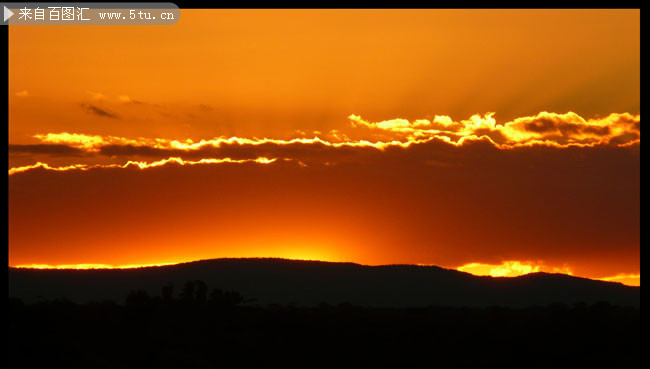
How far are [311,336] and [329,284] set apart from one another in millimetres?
45223

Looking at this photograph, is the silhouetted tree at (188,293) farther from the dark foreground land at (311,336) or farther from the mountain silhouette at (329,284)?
the mountain silhouette at (329,284)

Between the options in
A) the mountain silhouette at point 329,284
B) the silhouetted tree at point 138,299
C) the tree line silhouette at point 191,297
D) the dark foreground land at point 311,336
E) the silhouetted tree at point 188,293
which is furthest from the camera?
the mountain silhouette at point 329,284

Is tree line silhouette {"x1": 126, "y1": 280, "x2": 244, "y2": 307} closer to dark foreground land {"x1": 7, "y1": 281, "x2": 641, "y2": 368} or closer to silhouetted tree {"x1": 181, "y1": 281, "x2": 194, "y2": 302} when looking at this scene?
silhouetted tree {"x1": 181, "y1": 281, "x2": 194, "y2": 302}

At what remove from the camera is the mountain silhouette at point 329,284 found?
75.4 meters

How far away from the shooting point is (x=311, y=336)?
37656 mm

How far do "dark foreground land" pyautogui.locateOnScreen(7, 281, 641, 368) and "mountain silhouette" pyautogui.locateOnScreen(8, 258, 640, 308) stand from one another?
3315cm

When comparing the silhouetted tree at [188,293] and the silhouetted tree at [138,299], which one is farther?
the silhouetted tree at [188,293]

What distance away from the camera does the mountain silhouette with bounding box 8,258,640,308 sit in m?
75.4

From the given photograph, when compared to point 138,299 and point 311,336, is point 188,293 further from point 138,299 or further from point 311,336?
point 311,336

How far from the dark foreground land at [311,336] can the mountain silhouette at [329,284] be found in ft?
109

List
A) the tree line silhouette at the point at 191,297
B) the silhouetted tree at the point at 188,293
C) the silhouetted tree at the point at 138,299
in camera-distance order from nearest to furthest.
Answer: the silhouetted tree at the point at 138,299 < the tree line silhouette at the point at 191,297 < the silhouetted tree at the point at 188,293

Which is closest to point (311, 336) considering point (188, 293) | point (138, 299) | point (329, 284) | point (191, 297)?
point (138, 299)

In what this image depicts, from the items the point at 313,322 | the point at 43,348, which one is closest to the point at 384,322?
the point at 313,322

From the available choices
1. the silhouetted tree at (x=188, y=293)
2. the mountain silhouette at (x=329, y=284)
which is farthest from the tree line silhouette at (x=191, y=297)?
the mountain silhouette at (x=329, y=284)
